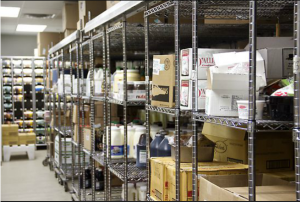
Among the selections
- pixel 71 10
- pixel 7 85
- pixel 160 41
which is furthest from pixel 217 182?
pixel 7 85

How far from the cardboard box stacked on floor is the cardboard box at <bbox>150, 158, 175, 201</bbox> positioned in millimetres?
6338

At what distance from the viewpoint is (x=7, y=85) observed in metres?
10.2

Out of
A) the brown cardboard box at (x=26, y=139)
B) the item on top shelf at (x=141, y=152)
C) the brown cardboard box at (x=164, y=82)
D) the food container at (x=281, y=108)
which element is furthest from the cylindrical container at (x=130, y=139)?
the brown cardboard box at (x=26, y=139)

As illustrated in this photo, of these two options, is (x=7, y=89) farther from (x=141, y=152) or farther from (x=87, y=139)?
(x=141, y=152)

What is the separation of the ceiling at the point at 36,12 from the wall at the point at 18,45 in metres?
0.97

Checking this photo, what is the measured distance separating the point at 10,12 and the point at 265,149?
7.56 meters

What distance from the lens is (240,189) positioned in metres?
1.72

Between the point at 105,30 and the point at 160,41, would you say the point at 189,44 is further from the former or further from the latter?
the point at 105,30

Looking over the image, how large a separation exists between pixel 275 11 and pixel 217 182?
1.31 metres

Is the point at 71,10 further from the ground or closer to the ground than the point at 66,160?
further from the ground

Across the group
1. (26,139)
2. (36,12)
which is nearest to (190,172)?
(26,139)

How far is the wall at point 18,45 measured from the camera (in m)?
12.3

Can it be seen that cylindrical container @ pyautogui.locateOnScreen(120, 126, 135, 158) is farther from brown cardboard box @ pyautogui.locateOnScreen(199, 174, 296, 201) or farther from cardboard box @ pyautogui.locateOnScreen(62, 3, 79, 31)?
cardboard box @ pyautogui.locateOnScreen(62, 3, 79, 31)

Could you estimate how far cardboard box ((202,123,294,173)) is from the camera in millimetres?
2266
